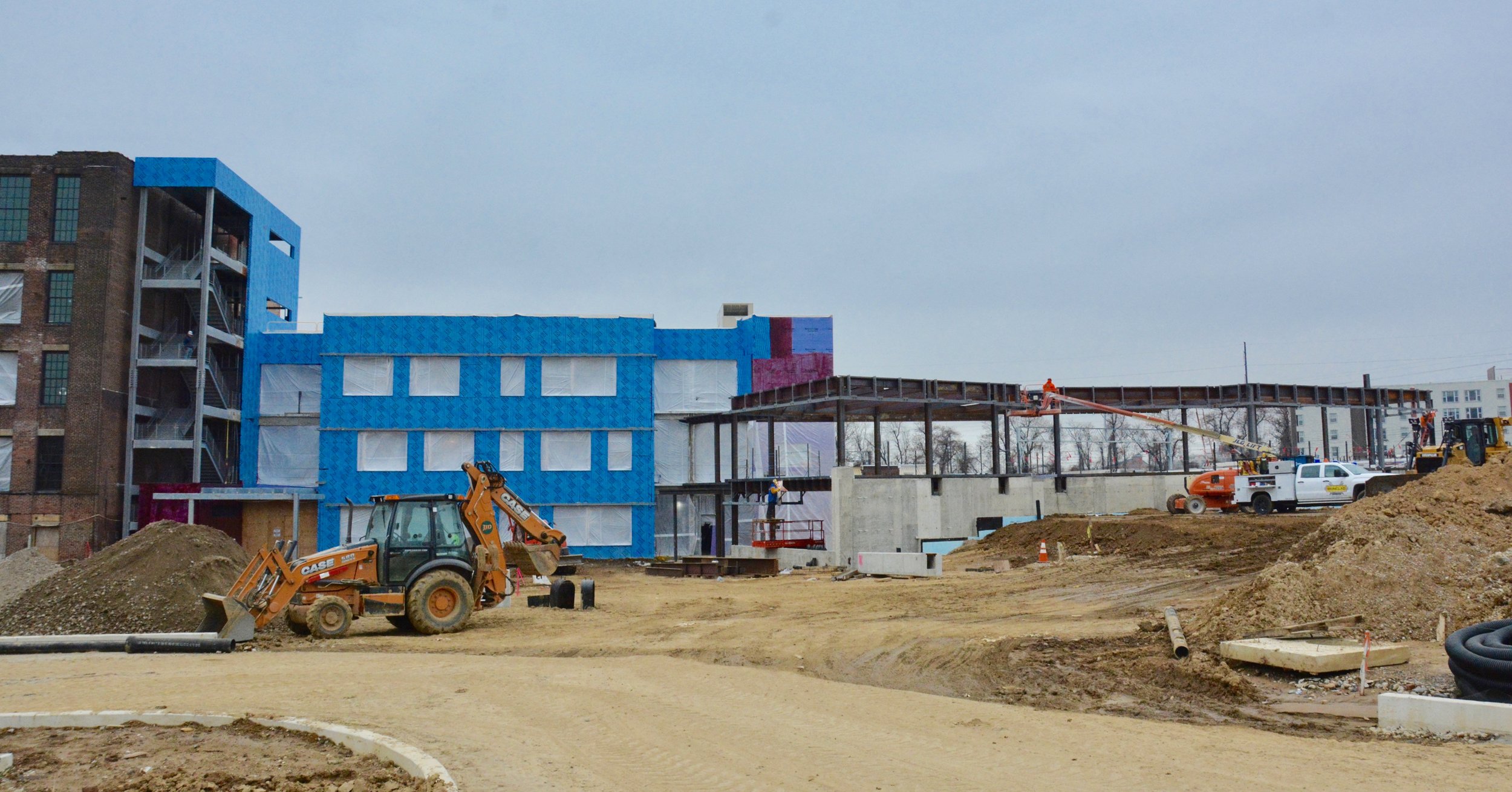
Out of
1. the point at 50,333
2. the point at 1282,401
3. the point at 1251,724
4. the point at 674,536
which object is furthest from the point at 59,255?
the point at 1282,401

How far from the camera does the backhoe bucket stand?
24.1 meters

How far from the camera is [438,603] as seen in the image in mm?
18766

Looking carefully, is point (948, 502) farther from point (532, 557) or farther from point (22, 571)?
point (22, 571)

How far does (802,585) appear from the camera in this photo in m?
28.2

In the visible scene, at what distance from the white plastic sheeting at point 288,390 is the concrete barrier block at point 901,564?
101 ft

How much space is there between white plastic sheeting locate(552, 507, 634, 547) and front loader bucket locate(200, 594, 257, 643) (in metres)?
31.6

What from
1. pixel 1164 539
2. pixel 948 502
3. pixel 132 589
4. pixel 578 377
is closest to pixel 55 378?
pixel 578 377

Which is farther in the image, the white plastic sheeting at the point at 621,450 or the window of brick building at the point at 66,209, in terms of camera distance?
the white plastic sheeting at the point at 621,450

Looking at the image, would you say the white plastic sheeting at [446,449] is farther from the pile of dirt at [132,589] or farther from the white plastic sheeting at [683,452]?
the pile of dirt at [132,589]

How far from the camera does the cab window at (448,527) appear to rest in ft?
62.5

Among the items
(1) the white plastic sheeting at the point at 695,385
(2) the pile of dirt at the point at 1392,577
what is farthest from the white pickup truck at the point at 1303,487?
(1) the white plastic sheeting at the point at 695,385

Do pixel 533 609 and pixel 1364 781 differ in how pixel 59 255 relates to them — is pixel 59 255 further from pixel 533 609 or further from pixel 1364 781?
pixel 1364 781

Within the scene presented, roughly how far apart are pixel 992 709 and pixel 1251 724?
2.62 meters

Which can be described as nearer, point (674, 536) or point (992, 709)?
point (992, 709)
